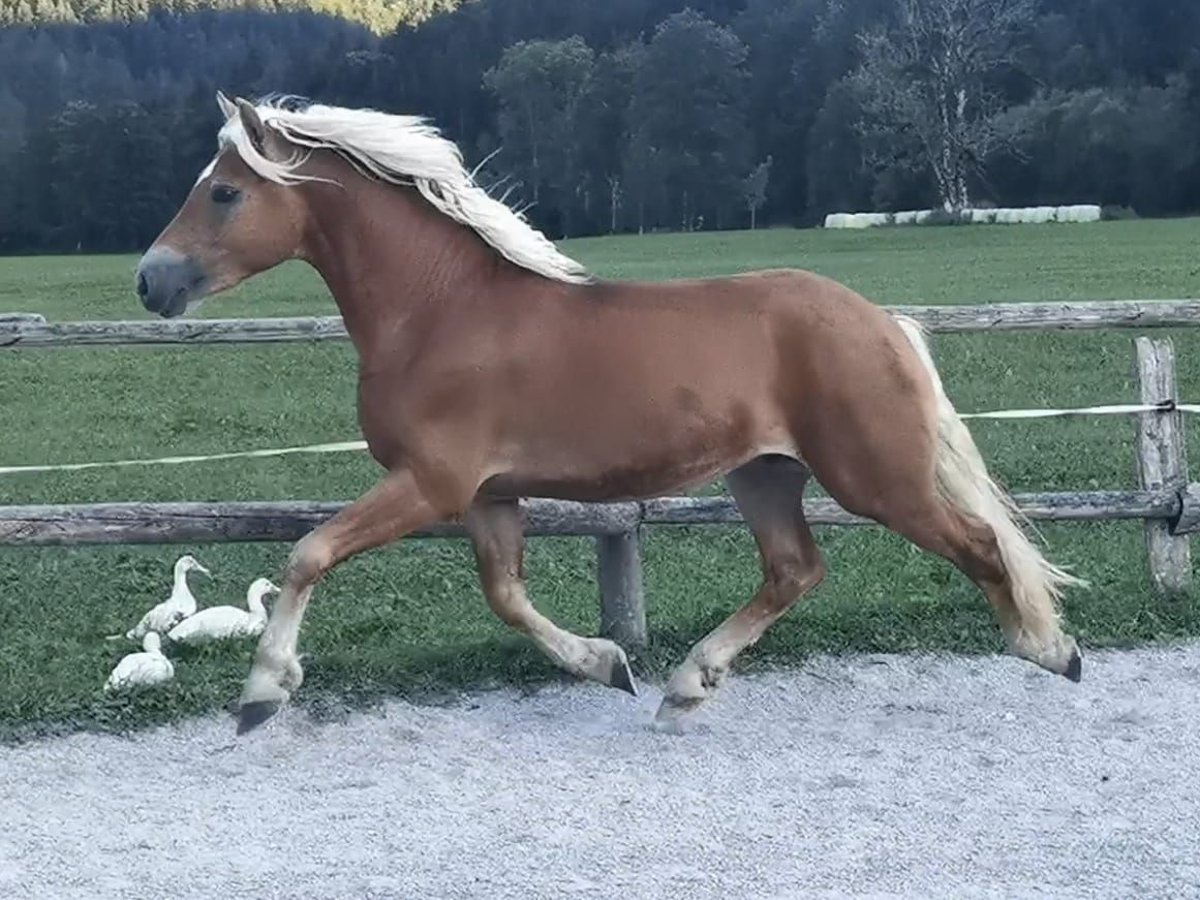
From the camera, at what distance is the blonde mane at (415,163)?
4684 millimetres

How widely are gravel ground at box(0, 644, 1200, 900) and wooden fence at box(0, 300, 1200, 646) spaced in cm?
58

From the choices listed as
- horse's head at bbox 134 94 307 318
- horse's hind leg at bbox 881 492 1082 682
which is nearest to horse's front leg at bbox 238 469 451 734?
horse's head at bbox 134 94 307 318

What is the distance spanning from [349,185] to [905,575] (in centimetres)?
356

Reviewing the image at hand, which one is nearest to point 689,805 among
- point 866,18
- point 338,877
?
point 338,877

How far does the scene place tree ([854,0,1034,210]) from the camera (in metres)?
60.9

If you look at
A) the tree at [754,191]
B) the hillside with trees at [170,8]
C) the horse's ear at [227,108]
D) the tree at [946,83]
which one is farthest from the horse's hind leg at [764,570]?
the hillside with trees at [170,8]

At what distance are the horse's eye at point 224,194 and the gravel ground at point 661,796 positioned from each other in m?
1.65

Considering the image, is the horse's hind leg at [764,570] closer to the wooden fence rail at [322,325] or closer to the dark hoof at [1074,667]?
the dark hoof at [1074,667]

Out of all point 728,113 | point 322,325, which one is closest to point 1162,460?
point 322,325

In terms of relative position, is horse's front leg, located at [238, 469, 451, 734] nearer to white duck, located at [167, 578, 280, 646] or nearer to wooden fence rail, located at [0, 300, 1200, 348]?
white duck, located at [167, 578, 280, 646]

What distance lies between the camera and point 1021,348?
17266 millimetres

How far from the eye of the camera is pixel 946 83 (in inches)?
2445

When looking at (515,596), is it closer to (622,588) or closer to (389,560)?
(622,588)

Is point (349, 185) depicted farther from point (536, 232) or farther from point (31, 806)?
point (31, 806)
